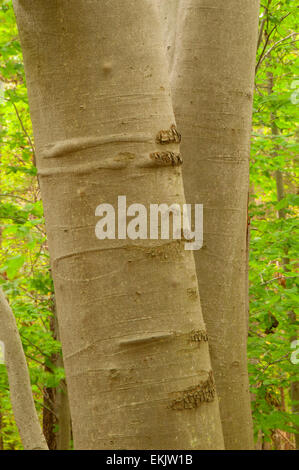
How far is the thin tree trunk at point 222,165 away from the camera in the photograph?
4.91ft

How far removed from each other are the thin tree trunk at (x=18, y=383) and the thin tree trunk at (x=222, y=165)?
616 mm

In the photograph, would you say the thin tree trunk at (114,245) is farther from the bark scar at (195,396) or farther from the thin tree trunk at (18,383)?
the thin tree trunk at (18,383)

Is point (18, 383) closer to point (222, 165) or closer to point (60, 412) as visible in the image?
point (222, 165)

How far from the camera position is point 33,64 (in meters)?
1.24

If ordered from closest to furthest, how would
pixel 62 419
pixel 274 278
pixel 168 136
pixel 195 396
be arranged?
1. pixel 195 396
2. pixel 168 136
3. pixel 274 278
4. pixel 62 419

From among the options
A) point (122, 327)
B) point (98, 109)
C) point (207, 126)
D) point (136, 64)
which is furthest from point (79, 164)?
point (207, 126)

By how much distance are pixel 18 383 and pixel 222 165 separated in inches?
38.8

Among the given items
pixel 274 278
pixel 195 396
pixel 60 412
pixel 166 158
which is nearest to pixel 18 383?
pixel 195 396

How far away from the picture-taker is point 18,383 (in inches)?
59.7

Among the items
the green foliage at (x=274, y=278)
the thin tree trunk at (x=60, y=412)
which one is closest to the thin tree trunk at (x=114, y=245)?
the green foliage at (x=274, y=278)

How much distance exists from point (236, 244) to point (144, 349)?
1.96 ft

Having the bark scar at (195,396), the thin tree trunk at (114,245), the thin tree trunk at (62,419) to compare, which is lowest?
the thin tree trunk at (62,419)

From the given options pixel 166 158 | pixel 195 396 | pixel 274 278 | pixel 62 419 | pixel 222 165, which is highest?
pixel 274 278

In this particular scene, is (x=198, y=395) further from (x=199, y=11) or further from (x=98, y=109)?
(x=199, y=11)
